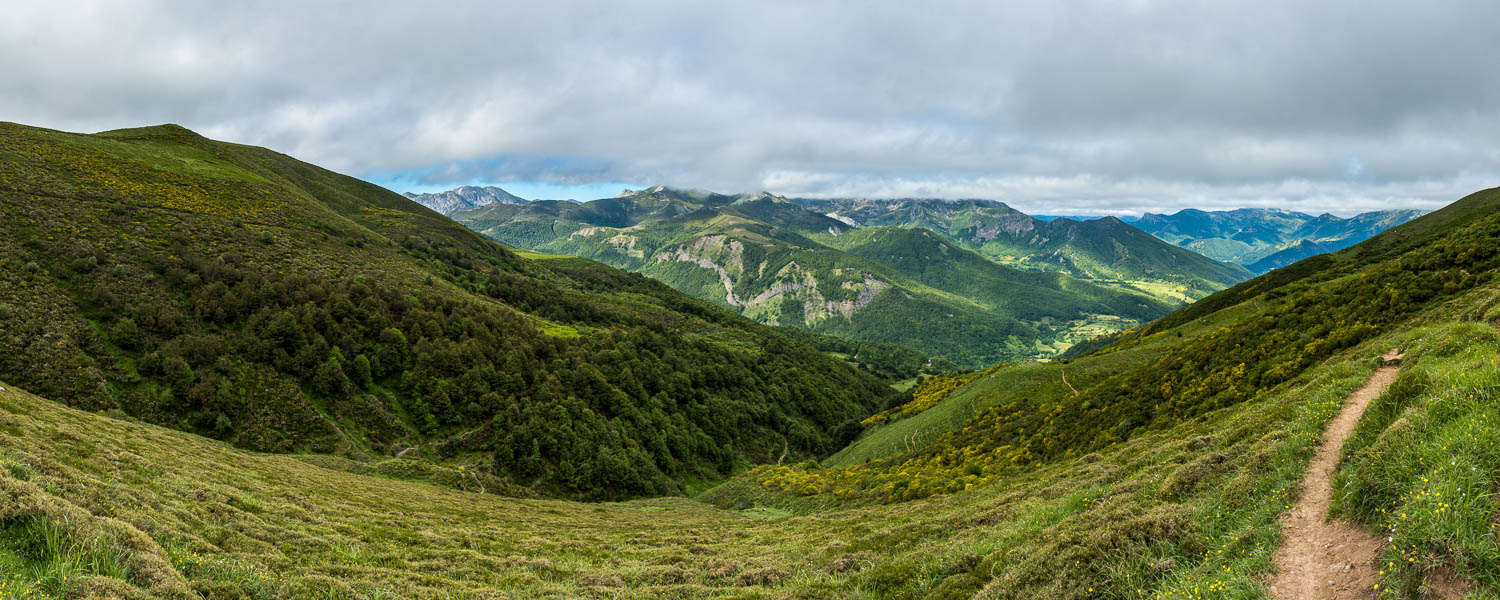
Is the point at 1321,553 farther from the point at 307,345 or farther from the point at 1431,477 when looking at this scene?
the point at 307,345

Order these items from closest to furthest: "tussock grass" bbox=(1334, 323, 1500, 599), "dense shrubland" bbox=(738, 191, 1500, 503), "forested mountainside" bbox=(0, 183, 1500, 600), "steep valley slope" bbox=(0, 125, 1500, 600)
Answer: "tussock grass" bbox=(1334, 323, 1500, 599), "forested mountainside" bbox=(0, 183, 1500, 600), "steep valley slope" bbox=(0, 125, 1500, 600), "dense shrubland" bbox=(738, 191, 1500, 503)

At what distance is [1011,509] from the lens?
61.5 feet

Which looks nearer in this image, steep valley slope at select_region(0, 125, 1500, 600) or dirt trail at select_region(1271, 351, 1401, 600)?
dirt trail at select_region(1271, 351, 1401, 600)

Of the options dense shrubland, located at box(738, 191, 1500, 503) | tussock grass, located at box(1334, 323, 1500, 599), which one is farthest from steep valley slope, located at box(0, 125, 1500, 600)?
dense shrubland, located at box(738, 191, 1500, 503)

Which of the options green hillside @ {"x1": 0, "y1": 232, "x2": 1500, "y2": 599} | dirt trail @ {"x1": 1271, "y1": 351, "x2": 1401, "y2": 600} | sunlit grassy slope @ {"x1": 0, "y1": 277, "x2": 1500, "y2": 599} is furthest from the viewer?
sunlit grassy slope @ {"x1": 0, "y1": 277, "x2": 1500, "y2": 599}

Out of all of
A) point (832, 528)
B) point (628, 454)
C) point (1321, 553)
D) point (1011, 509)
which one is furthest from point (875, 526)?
point (628, 454)

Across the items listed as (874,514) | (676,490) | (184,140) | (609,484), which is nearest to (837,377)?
(676,490)

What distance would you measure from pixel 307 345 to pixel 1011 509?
2696 inches

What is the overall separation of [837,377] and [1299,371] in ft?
447

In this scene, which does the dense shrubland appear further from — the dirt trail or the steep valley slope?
the dirt trail

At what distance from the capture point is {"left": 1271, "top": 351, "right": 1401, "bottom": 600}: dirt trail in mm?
7105

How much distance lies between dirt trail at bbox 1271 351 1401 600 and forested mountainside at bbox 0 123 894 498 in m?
61.6

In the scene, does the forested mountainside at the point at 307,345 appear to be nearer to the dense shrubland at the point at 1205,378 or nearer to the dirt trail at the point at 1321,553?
the dense shrubland at the point at 1205,378

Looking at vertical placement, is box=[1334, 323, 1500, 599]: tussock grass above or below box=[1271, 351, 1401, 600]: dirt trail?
above
